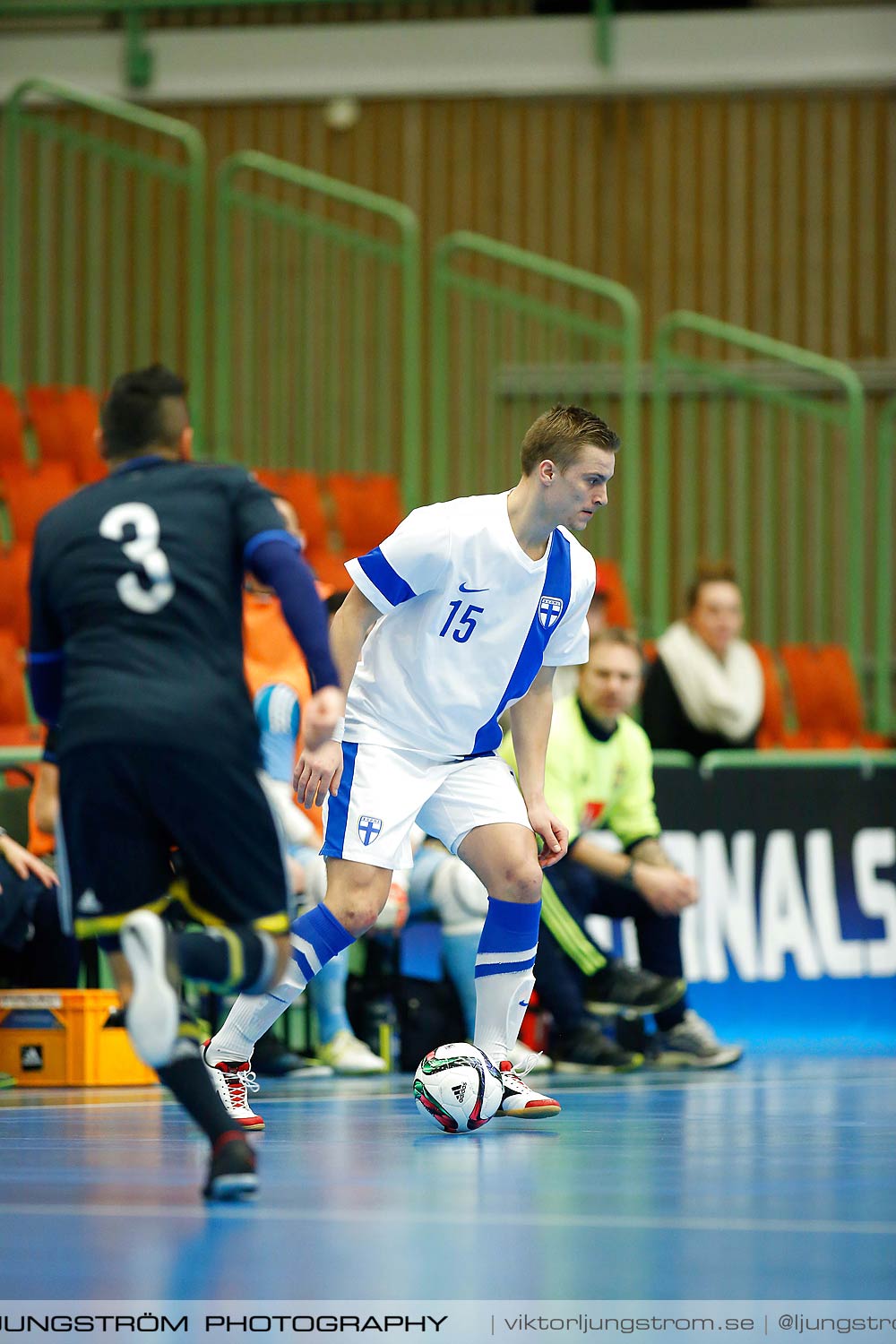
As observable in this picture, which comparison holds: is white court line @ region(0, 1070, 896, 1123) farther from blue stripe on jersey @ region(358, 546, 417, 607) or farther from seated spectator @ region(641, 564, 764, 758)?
seated spectator @ region(641, 564, 764, 758)

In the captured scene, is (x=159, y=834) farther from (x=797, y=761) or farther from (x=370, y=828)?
(x=797, y=761)

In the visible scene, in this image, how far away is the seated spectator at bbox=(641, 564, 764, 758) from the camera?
29.1ft

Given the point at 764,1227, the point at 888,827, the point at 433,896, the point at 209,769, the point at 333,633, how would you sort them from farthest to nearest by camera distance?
the point at 888,827 < the point at 433,896 < the point at 333,633 < the point at 209,769 < the point at 764,1227


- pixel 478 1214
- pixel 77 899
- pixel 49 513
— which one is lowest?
pixel 478 1214

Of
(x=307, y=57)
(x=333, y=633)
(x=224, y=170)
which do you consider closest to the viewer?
(x=333, y=633)

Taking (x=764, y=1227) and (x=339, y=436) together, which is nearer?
(x=764, y=1227)

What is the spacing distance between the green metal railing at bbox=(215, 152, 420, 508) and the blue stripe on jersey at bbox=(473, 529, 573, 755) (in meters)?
5.61

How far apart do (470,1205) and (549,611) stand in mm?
1945

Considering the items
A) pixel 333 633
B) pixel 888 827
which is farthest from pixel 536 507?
pixel 888 827

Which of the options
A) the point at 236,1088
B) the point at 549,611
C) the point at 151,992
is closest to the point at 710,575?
the point at 549,611

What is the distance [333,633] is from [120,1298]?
2489mm

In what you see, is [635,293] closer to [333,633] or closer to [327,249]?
[327,249]

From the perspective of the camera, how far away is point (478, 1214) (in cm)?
336

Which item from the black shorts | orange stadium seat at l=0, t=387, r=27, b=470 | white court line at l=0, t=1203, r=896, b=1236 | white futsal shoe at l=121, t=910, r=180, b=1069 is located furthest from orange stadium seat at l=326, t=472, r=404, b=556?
white court line at l=0, t=1203, r=896, b=1236
